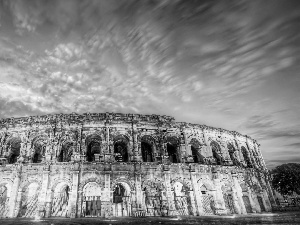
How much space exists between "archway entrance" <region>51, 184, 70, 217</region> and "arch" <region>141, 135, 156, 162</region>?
26.5ft

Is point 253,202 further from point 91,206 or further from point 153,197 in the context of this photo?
point 91,206

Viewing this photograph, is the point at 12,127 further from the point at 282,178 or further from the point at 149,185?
the point at 282,178

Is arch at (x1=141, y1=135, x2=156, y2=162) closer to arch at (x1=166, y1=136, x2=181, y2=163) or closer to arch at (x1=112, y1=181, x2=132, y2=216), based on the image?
arch at (x1=166, y1=136, x2=181, y2=163)

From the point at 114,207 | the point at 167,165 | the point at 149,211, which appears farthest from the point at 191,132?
the point at 114,207

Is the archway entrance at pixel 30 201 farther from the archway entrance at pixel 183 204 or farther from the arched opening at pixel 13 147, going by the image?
the archway entrance at pixel 183 204

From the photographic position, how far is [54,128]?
764 inches

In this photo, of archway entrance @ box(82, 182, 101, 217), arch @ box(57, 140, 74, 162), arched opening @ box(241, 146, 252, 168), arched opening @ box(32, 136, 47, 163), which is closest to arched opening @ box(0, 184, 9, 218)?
arched opening @ box(32, 136, 47, 163)

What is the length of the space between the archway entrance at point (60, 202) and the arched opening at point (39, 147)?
3860 millimetres

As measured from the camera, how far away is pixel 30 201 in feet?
58.8

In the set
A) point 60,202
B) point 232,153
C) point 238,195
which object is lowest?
point 238,195

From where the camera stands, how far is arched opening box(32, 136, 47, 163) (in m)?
19.6

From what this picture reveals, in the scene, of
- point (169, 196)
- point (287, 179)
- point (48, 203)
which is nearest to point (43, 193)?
point (48, 203)

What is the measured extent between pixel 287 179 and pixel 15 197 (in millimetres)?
29863

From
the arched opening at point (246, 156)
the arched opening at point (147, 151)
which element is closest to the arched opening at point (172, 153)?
the arched opening at point (147, 151)
